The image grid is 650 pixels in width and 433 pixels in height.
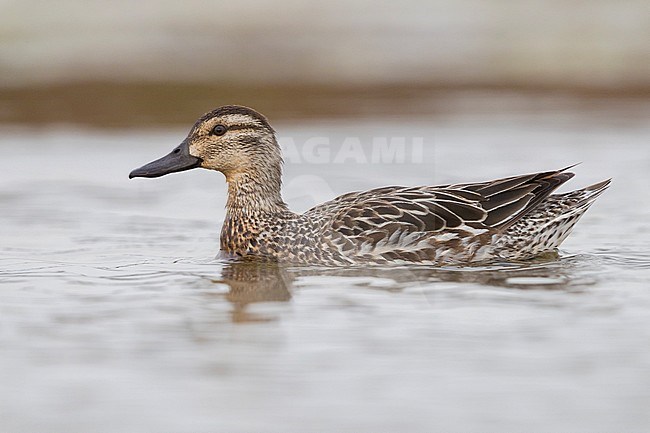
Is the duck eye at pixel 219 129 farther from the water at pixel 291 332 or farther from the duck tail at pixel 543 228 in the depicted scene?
the duck tail at pixel 543 228

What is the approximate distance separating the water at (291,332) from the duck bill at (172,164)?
21.8 inches

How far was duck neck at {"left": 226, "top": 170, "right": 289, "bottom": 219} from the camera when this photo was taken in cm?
903

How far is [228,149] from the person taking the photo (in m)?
8.99

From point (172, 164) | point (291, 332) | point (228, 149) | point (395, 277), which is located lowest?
point (291, 332)

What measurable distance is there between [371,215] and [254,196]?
1.03 m

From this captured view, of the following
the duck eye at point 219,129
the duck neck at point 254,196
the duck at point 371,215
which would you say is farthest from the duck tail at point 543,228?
the duck eye at point 219,129

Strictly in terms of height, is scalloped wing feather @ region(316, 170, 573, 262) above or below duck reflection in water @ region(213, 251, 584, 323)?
above

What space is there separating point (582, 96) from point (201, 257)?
9.87 m

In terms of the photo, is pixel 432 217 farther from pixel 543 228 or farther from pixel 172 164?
pixel 172 164

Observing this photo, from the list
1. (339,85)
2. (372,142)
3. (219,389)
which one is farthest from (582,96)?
(219,389)

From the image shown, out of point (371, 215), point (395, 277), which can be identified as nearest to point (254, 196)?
point (371, 215)

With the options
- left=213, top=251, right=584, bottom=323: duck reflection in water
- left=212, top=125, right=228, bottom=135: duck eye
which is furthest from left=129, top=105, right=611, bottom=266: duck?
left=213, top=251, right=584, bottom=323: duck reflection in water

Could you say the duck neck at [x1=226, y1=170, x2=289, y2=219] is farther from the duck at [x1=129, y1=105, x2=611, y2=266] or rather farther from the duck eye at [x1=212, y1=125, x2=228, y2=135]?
the duck eye at [x1=212, y1=125, x2=228, y2=135]

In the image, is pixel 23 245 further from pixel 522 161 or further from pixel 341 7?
pixel 341 7
